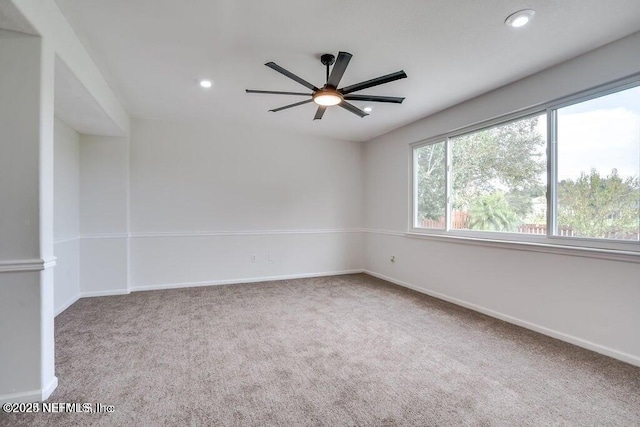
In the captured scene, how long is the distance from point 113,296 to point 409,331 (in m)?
3.91

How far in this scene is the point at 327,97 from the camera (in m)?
2.68

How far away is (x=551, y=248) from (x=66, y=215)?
540 cm

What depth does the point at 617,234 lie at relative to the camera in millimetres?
2475

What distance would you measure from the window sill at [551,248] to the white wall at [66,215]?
4.71 meters

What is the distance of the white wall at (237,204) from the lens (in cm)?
452

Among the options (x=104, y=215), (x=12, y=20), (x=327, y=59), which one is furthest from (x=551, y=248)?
(x=104, y=215)

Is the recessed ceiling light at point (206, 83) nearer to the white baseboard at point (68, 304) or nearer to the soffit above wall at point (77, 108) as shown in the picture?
the soffit above wall at point (77, 108)

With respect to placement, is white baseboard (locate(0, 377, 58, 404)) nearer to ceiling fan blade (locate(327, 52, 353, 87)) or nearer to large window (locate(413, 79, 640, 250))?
ceiling fan blade (locate(327, 52, 353, 87))

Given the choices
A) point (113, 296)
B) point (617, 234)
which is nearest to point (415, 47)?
point (617, 234)

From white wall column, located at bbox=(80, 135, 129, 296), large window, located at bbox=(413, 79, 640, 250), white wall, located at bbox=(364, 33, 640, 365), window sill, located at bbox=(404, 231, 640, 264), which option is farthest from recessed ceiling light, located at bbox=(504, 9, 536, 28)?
white wall column, located at bbox=(80, 135, 129, 296)

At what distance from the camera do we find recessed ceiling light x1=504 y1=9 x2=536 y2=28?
2.06 meters

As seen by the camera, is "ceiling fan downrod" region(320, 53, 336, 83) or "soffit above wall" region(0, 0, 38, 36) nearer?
"soffit above wall" region(0, 0, 38, 36)

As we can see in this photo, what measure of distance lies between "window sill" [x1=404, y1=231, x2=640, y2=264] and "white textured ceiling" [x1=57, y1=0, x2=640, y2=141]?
169cm

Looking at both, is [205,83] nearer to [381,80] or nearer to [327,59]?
[327,59]
